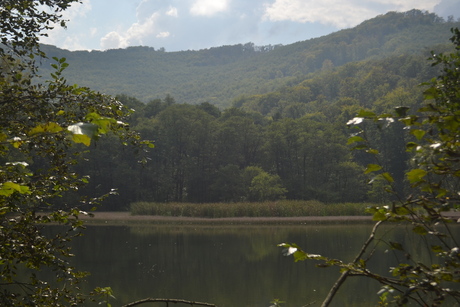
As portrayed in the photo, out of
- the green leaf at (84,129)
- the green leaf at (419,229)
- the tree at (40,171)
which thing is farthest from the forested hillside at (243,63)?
the green leaf at (84,129)

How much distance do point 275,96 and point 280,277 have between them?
64.2 metres

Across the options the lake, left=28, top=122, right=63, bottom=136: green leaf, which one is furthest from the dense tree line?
left=28, top=122, right=63, bottom=136: green leaf

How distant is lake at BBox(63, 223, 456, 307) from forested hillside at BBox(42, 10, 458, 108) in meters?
79.1

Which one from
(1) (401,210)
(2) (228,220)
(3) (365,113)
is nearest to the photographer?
(3) (365,113)

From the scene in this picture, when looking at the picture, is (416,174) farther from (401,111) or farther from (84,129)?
(84,129)

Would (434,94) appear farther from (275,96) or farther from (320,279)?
(275,96)

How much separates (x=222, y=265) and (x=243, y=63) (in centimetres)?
12511

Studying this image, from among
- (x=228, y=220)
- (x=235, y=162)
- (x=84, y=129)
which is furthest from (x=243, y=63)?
(x=84, y=129)

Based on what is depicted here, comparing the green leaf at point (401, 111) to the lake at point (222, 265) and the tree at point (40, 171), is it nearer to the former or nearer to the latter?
the tree at point (40, 171)

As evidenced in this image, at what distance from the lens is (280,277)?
12.2 metres

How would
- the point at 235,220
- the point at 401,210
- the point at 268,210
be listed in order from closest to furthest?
the point at 401,210, the point at 235,220, the point at 268,210

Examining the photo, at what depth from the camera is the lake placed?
10180 mm

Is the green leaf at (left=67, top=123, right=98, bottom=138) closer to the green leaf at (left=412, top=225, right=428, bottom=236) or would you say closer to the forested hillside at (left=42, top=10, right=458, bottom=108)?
the green leaf at (left=412, top=225, right=428, bottom=236)

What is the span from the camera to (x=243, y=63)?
135 m
